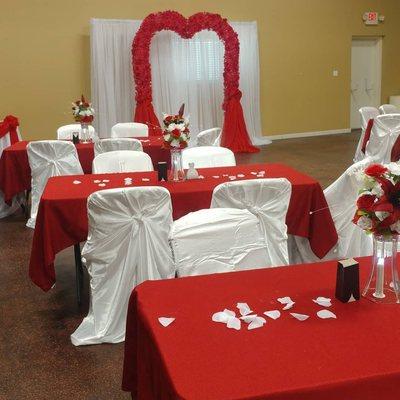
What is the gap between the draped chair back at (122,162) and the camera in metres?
4.49

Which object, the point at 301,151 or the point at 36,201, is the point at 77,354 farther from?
the point at 301,151

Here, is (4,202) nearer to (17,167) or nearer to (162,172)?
(17,167)

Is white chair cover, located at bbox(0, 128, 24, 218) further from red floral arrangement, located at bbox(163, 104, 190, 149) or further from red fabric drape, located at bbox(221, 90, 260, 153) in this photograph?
red fabric drape, located at bbox(221, 90, 260, 153)

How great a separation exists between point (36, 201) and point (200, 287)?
3.88 m

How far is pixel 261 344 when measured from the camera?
1.54 metres

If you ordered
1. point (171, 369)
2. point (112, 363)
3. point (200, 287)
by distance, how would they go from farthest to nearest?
point (112, 363) < point (200, 287) < point (171, 369)

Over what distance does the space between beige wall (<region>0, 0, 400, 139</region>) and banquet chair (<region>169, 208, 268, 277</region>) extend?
7.66m

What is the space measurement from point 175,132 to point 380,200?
220 cm

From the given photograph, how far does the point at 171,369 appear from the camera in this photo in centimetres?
141

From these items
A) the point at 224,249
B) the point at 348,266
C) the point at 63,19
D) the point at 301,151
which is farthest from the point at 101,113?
the point at 348,266

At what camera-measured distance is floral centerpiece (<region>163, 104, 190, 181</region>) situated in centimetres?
371

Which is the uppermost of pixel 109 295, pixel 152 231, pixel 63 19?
pixel 63 19

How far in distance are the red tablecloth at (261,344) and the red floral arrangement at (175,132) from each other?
183 centimetres

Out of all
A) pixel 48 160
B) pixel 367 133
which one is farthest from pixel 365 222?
pixel 367 133
